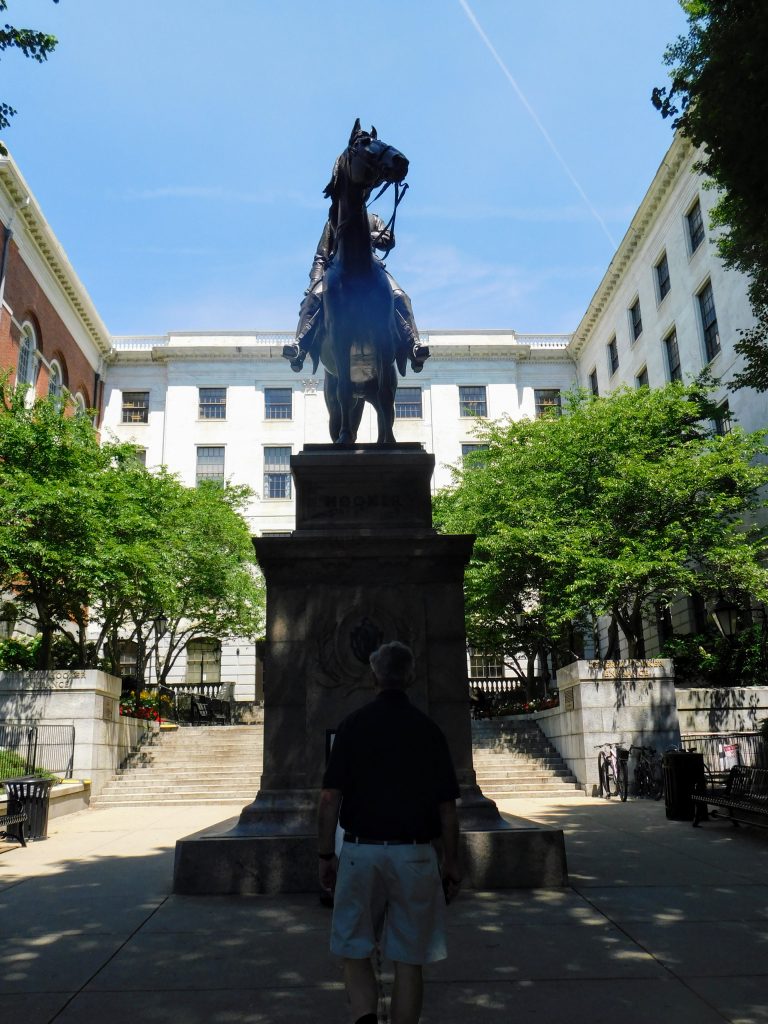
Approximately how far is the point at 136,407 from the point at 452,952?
4541 centimetres

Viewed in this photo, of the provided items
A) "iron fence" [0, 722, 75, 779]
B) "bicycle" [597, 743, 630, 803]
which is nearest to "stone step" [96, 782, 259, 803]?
"iron fence" [0, 722, 75, 779]

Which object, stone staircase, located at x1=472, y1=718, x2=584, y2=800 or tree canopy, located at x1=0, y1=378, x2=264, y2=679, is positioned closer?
stone staircase, located at x1=472, y1=718, x2=584, y2=800

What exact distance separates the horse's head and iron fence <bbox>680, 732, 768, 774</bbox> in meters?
13.8

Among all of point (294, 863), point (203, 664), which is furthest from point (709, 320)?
point (294, 863)

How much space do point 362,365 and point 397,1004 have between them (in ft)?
23.5

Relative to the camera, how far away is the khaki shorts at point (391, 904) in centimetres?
355

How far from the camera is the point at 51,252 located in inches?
1447

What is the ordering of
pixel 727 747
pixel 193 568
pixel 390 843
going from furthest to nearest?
1. pixel 193 568
2. pixel 727 747
3. pixel 390 843

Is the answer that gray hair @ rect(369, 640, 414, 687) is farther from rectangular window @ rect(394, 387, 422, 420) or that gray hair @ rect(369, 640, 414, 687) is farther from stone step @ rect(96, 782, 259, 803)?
rectangular window @ rect(394, 387, 422, 420)

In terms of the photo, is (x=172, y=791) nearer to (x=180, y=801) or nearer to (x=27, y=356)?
(x=180, y=801)

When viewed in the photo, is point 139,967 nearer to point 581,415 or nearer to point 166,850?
point 166,850

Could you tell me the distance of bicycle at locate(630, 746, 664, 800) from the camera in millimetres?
17312

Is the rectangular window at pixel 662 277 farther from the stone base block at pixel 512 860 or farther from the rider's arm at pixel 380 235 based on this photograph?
the stone base block at pixel 512 860

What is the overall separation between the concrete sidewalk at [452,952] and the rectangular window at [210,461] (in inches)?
1501
